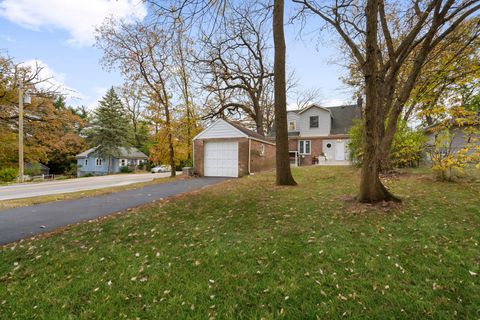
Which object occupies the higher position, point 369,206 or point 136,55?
point 136,55

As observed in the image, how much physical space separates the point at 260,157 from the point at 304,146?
934 cm

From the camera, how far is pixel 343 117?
75.2 feet

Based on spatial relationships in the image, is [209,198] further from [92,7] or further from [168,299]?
[92,7]

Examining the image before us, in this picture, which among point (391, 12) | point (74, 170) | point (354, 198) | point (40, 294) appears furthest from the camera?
point (74, 170)

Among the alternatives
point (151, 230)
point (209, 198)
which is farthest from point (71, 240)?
point (209, 198)

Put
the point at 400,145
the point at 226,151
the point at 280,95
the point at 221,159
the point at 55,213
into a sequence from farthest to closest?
the point at 221,159 → the point at 226,151 → the point at 400,145 → the point at 280,95 → the point at 55,213

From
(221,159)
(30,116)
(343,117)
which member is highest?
(343,117)

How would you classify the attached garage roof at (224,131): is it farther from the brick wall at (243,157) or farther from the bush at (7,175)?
the bush at (7,175)

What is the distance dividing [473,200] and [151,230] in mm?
7456

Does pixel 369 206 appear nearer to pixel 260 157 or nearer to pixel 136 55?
pixel 260 157

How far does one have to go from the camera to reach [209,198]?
699 centimetres

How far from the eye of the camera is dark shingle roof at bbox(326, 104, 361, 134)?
22.0 metres

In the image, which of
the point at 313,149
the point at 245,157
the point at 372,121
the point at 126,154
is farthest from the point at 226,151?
the point at 126,154

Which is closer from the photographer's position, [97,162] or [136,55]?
[136,55]
